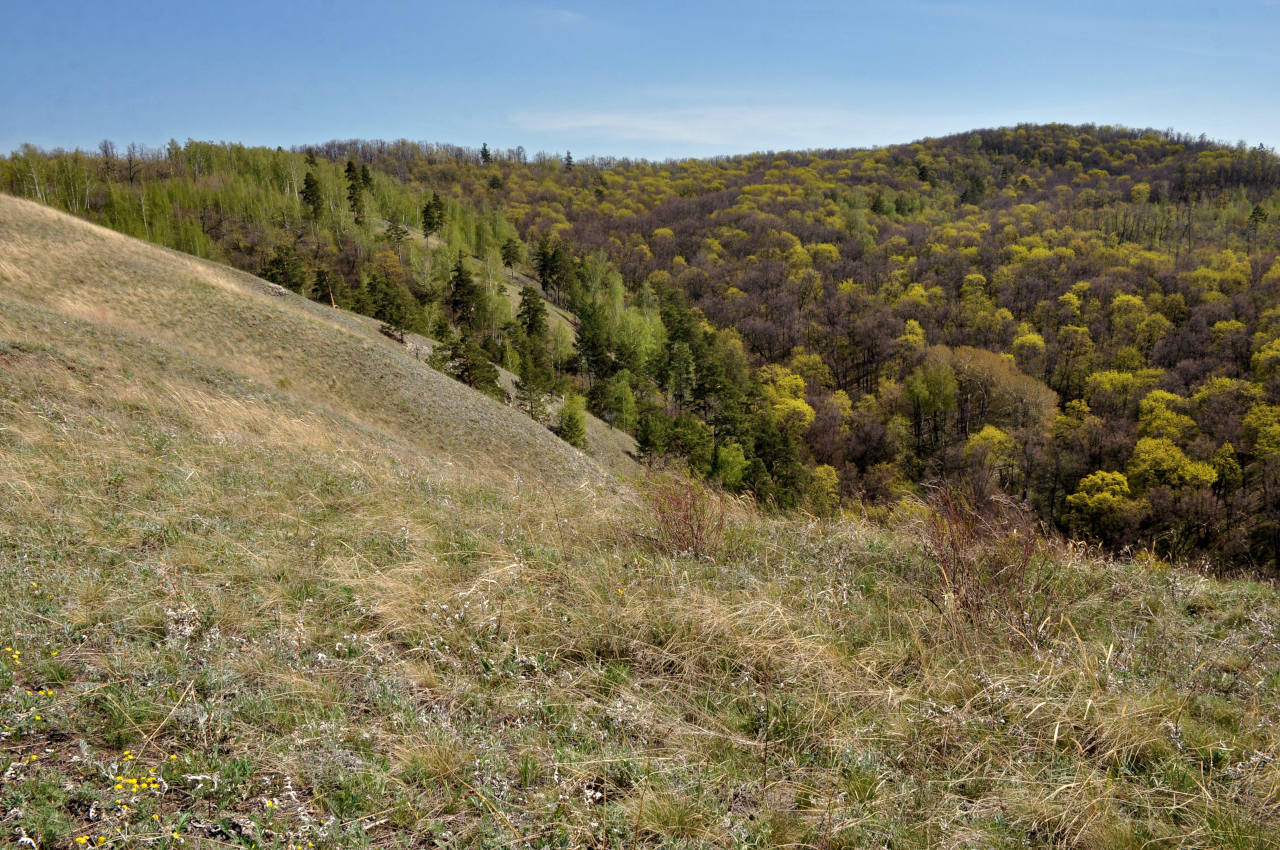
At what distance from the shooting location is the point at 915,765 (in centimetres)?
273

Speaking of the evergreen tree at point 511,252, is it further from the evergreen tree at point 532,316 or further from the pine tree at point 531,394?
the pine tree at point 531,394

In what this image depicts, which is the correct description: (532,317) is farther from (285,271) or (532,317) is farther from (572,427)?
(572,427)

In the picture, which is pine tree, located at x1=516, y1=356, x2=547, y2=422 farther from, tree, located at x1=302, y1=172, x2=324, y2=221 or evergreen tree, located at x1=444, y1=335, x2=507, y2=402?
tree, located at x1=302, y1=172, x2=324, y2=221

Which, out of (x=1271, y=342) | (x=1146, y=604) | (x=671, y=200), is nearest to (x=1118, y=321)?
(x=1271, y=342)

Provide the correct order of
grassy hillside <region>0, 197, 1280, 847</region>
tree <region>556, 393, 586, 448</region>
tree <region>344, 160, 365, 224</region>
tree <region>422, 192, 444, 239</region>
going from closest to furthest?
grassy hillside <region>0, 197, 1280, 847</region> < tree <region>556, 393, 586, 448</region> < tree <region>344, 160, 365, 224</region> < tree <region>422, 192, 444, 239</region>

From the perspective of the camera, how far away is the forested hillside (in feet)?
170

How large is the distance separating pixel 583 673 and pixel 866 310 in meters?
111

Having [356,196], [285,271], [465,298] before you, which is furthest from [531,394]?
[356,196]

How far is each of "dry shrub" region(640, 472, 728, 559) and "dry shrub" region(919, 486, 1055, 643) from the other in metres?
1.71

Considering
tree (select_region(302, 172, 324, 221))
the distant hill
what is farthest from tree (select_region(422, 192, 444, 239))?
the distant hill

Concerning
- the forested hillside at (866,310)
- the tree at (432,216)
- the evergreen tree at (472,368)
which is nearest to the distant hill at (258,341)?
the forested hillside at (866,310)

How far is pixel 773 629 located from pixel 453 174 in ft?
644

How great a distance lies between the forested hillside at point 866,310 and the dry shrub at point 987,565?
111 inches

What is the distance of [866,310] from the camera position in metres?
105
